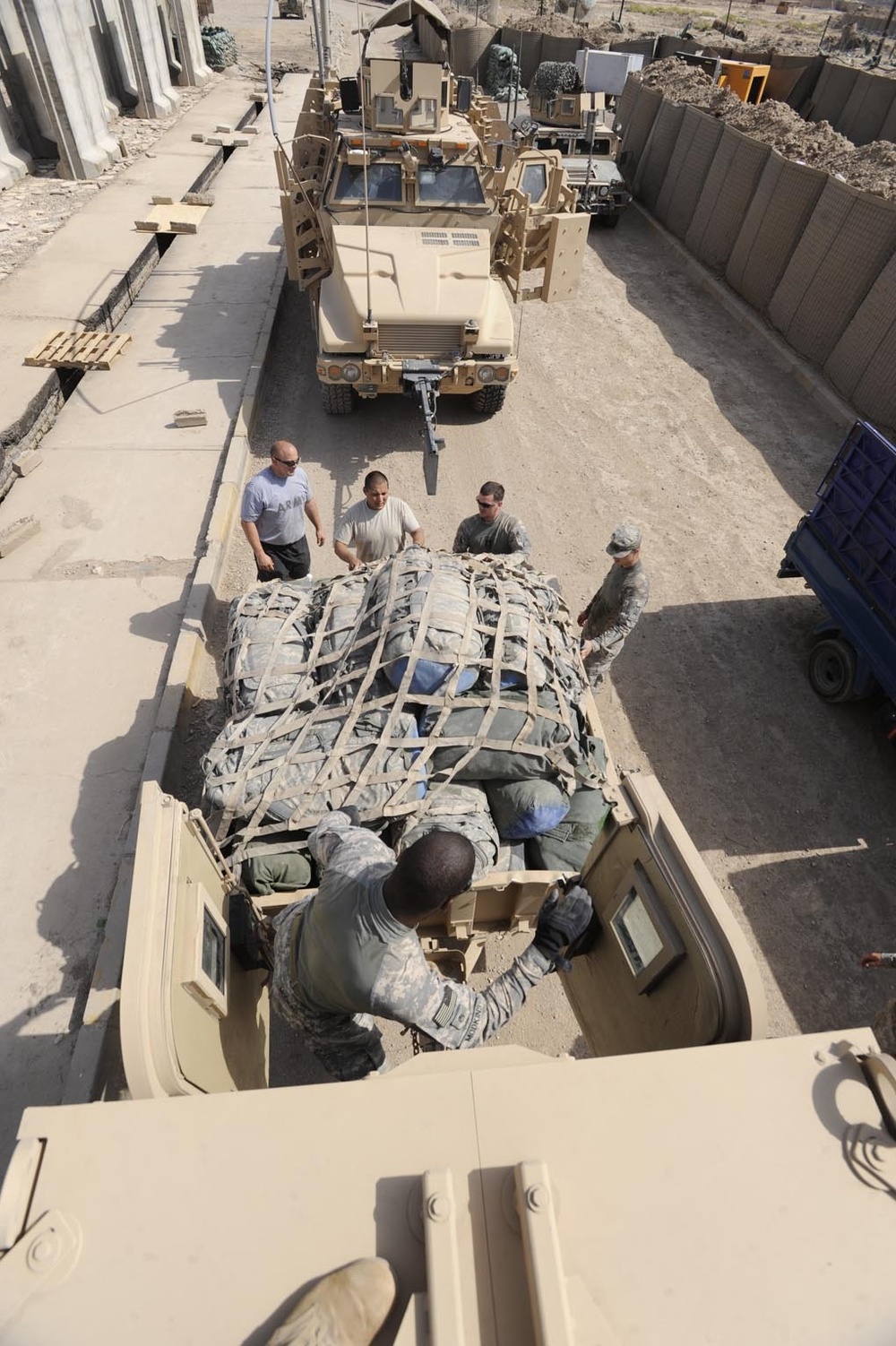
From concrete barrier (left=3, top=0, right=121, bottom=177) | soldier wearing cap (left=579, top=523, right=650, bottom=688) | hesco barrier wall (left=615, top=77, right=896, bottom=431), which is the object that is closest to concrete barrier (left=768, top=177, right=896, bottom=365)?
hesco barrier wall (left=615, top=77, right=896, bottom=431)

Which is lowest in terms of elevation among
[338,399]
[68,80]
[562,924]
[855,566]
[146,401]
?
[146,401]

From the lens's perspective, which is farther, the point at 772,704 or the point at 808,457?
the point at 808,457

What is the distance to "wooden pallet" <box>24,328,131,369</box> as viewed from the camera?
8320 mm

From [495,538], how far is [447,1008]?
3.49 metres

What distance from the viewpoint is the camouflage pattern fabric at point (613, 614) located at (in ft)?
15.8

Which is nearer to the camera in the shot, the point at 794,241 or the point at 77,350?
the point at 77,350

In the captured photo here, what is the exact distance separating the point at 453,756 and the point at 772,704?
11.5 ft

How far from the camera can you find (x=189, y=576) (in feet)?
20.1

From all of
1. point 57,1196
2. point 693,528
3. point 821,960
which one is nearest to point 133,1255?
point 57,1196

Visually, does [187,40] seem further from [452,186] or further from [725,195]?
[452,186]

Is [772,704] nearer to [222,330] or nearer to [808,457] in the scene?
[808,457]

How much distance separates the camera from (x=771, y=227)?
1113cm

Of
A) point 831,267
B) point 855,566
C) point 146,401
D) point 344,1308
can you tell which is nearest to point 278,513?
point 146,401

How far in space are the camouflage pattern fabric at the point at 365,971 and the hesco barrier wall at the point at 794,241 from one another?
8.97 metres
